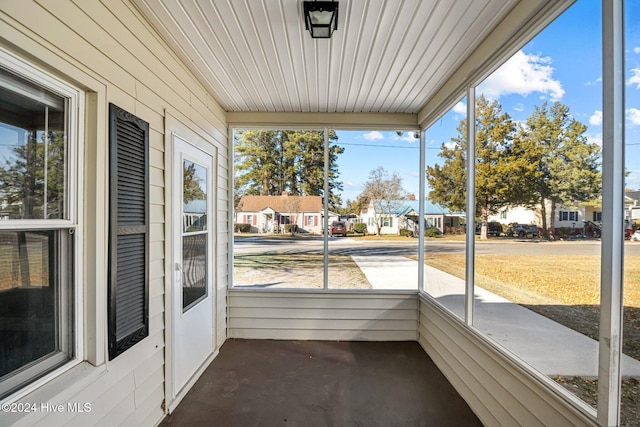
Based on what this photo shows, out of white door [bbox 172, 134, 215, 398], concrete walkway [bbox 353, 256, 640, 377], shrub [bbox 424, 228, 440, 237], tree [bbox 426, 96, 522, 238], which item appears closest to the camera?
concrete walkway [bbox 353, 256, 640, 377]

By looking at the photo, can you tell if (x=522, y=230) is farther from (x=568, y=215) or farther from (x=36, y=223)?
(x=36, y=223)

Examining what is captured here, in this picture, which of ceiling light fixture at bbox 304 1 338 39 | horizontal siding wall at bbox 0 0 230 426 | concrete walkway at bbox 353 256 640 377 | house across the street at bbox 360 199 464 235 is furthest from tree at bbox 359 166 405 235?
horizontal siding wall at bbox 0 0 230 426

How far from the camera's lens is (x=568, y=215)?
4.90 feet

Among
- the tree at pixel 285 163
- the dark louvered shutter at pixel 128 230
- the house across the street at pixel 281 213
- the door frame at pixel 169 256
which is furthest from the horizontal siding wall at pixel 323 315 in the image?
the dark louvered shutter at pixel 128 230

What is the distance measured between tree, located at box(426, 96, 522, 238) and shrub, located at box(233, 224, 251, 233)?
2.30m

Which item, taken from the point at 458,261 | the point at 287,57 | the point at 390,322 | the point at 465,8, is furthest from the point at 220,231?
the point at 465,8

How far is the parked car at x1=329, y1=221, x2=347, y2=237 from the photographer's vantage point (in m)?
3.64

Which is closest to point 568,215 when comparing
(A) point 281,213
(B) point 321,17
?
(B) point 321,17

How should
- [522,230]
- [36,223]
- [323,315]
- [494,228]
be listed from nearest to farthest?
[36,223] < [522,230] < [494,228] < [323,315]

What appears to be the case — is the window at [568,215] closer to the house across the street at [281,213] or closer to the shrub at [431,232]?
the shrub at [431,232]

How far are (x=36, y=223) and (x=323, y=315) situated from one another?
2816 mm

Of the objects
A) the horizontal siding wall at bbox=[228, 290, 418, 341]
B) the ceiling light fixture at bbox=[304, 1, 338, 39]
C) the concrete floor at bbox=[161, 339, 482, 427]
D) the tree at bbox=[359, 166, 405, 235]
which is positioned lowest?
the concrete floor at bbox=[161, 339, 482, 427]

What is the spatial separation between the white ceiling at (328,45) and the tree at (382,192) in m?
0.90

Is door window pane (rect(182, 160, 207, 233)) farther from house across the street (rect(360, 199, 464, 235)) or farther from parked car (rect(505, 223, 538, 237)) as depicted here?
parked car (rect(505, 223, 538, 237))
